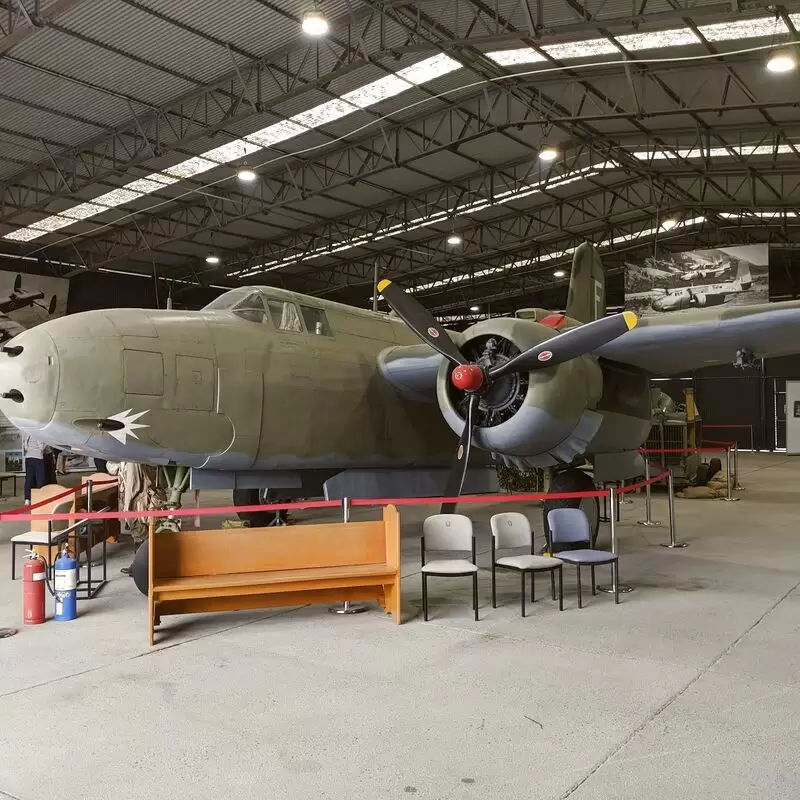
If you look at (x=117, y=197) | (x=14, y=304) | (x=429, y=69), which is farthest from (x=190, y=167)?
(x=14, y=304)

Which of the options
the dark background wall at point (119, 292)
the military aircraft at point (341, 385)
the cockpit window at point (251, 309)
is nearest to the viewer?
the military aircraft at point (341, 385)

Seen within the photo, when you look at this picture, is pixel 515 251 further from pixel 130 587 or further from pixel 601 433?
pixel 130 587

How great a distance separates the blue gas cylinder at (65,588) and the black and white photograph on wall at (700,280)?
18.9 metres

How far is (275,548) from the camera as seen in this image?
22.0 ft

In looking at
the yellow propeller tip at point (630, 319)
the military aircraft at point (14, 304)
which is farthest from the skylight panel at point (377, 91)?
the military aircraft at point (14, 304)

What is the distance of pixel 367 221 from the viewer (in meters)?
25.9

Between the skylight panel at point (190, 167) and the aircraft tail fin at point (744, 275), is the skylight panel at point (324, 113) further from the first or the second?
the aircraft tail fin at point (744, 275)

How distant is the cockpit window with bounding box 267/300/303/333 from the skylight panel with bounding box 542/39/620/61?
8.47 meters

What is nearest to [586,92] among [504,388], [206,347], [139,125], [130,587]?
[139,125]

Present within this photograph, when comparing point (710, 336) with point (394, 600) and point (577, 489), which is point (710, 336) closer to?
point (577, 489)

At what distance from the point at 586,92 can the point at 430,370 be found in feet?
34.9

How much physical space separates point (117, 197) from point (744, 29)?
1640 cm

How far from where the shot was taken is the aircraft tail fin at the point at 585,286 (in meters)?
12.0

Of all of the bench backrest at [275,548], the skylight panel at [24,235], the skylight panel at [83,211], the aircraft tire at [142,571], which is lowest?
the aircraft tire at [142,571]
